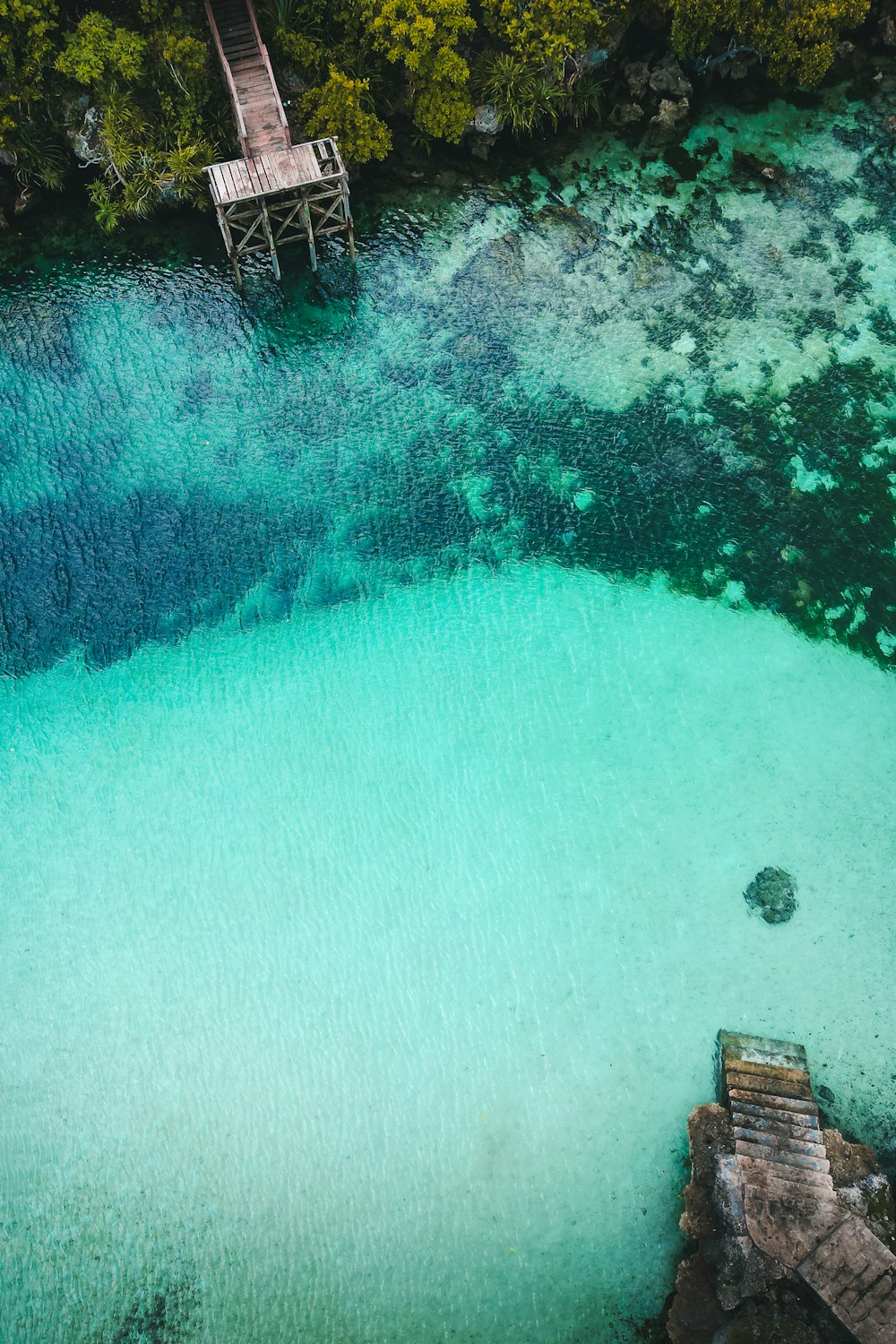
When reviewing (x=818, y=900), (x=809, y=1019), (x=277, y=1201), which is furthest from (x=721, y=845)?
(x=277, y=1201)

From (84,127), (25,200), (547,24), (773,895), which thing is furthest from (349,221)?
(773,895)

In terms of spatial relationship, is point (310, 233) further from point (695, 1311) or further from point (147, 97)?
point (695, 1311)

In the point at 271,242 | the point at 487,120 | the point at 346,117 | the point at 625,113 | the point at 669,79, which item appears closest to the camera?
the point at 346,117

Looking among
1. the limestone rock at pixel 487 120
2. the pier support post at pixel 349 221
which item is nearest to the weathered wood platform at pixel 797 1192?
the pier support post at pixel 349 221

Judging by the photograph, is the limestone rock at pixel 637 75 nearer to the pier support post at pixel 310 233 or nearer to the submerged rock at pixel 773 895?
the pier support post at pixel 310 233

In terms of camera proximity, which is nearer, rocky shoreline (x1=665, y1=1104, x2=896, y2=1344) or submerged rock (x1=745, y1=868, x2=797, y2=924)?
rocky shoreline (x1=665, y1=1104, x2=896, y2=1344)

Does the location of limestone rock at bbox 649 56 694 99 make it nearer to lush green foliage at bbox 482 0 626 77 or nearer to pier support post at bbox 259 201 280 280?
lush green foliage at bbox 482 0 626 77

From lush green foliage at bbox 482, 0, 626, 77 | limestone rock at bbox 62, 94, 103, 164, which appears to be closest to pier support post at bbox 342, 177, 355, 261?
lush green foliage at bbox 482, 0, 626, 77

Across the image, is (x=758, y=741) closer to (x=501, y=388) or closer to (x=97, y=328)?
(x=501, y=388)
